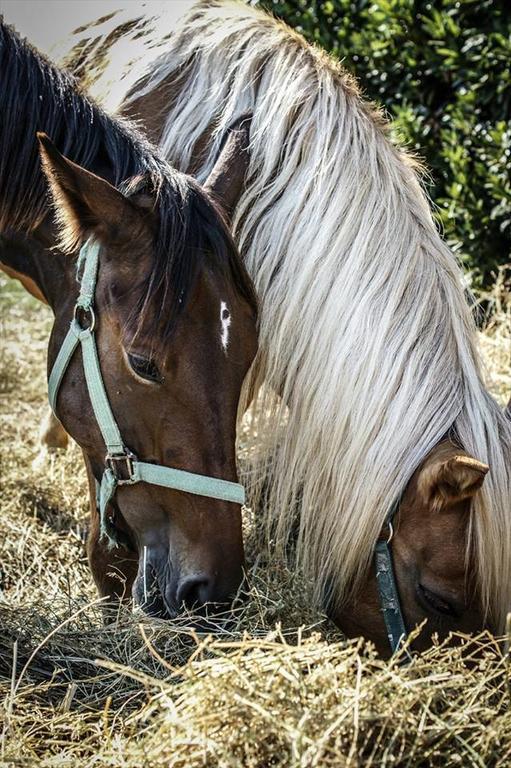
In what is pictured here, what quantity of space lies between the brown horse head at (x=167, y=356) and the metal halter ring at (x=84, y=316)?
0.6 inches

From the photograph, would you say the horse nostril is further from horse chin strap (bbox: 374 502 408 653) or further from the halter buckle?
horse chin strap (bbox: 374 502 408 653)

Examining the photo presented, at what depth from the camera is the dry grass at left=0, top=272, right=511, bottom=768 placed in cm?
161

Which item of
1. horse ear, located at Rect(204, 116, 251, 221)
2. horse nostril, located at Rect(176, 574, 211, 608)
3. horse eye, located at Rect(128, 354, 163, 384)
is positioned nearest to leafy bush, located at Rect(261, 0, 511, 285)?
horse ear, located at Rect(204, 116, 251, 221)

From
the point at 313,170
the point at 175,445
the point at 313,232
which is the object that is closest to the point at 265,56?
the point at 313,170

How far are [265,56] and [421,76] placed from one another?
1863 millimetres

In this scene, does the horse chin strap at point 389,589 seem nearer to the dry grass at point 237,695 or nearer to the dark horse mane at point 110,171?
the dry grass at point 237,695

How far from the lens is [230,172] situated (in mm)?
2500

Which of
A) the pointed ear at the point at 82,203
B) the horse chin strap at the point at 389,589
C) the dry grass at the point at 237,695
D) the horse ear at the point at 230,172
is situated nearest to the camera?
the dry grass at the point at 237,695

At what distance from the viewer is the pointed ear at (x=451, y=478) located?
2.00 meters

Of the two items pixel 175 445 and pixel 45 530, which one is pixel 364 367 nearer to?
pixel 175 445

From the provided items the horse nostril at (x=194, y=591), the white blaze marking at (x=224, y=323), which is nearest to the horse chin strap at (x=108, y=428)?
the horse nostril at (x=194, y=591)

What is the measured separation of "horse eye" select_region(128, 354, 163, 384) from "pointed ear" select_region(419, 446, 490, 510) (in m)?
0.72

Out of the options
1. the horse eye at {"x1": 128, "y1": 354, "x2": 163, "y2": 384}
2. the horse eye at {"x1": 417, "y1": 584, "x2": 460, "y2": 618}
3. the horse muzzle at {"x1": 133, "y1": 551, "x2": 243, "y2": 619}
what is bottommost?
the horse muzzle at {"x1": 133, "y1": 551, "x2": 243, "y2": 619}

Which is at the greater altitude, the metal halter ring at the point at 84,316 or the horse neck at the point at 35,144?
the horse neck at the point at 35,144
